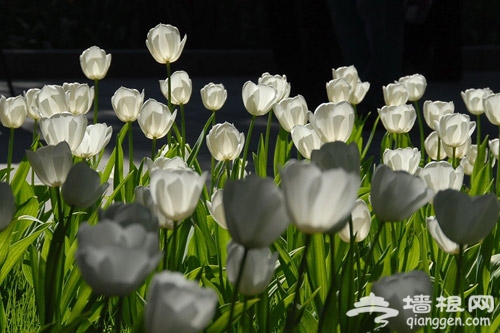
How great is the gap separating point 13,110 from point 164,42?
468 mm

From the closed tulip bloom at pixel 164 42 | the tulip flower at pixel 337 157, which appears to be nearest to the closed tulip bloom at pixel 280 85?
the closed tulip bloom at pixel 164 42

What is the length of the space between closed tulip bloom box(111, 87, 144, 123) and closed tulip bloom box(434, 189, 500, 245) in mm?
1215

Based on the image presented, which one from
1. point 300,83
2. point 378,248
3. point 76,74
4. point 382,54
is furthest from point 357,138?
point 76,74

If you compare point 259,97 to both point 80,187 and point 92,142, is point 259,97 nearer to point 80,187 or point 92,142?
point 92,142

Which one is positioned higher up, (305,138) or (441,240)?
(305,138)

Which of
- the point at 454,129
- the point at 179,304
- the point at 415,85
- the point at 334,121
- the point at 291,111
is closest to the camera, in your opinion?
the point at 179,304

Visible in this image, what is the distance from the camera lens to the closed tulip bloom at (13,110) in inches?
91.6

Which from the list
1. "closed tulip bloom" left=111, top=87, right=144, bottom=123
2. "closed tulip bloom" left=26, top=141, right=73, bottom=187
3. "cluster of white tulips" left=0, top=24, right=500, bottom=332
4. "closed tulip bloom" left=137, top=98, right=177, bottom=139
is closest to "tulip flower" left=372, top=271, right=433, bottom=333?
"cluster of white tulips" left=0, top=24, right=500, bottom=332

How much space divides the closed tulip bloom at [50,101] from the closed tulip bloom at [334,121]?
62cm

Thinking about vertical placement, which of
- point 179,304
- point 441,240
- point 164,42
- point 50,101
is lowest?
point 441,240

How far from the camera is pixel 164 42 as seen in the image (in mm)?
2629

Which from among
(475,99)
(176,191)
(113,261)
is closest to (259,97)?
(475,99)

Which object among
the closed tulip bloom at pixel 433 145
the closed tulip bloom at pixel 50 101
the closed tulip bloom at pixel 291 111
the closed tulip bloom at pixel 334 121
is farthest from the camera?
the closed tulip bloom at pixel 433 145

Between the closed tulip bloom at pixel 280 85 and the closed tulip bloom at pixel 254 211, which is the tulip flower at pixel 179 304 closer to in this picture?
the closed tulip bloom at pixel 254 211
